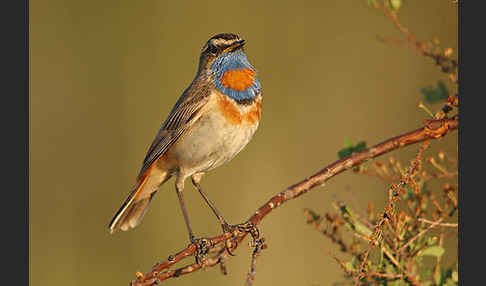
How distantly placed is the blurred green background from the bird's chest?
83.0 inches

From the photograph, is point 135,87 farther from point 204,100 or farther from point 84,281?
point 204,100

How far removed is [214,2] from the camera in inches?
266

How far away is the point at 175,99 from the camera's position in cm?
632

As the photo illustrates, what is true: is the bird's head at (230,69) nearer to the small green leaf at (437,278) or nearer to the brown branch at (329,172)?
the brown branch at (329,172)

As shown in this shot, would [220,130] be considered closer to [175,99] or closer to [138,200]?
[138,200]

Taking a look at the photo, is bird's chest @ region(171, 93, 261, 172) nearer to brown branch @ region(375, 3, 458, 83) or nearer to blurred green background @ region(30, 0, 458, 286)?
brown branch @ region(375, 3, 458, 83)

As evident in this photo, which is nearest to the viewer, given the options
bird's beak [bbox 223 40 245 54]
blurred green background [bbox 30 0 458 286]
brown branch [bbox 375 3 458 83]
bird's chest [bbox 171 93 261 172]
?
brown branch [bbox 375 3 458 83]

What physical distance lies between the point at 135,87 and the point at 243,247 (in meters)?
2.14

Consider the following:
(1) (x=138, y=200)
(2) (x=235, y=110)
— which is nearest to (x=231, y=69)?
(2) (x=235, y=110)

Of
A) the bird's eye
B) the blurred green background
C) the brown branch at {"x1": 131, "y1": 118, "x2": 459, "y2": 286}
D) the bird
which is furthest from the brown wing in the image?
the blurred green background

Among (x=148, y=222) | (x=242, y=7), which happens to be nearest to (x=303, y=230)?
(x=148, y=222)

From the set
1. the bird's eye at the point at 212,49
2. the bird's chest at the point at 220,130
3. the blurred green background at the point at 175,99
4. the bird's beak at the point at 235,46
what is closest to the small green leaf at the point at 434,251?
the bird's chest at the point at 220,130

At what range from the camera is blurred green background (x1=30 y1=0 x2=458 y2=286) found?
5.66 metres

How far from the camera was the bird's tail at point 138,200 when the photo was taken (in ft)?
12.8
